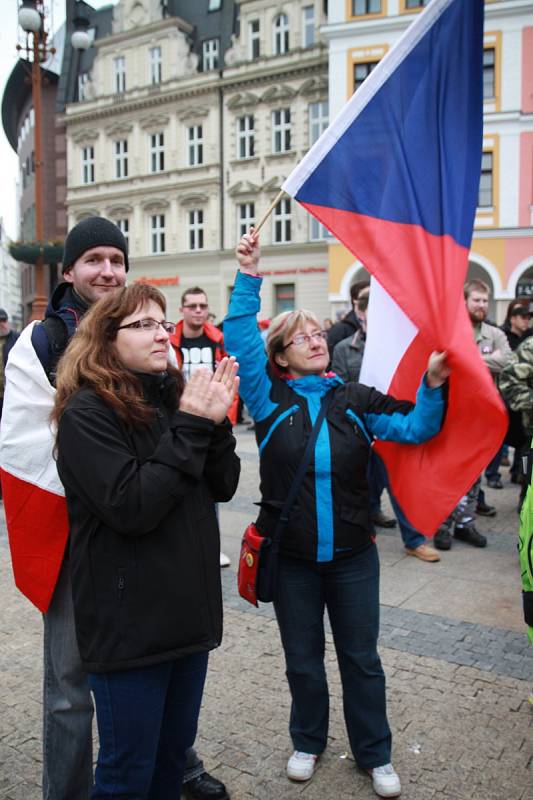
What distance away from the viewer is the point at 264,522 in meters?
2.86

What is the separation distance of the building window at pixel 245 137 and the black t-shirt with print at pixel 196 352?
1066 inches

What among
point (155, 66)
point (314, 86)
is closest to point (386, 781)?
point (314, 86)

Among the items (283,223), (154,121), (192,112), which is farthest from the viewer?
(154,121)

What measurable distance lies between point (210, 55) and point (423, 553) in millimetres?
31802

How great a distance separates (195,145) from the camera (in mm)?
31891

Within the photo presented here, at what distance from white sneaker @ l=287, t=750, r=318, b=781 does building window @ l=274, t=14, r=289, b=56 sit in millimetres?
31402

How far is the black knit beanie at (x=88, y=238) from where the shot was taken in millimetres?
2564

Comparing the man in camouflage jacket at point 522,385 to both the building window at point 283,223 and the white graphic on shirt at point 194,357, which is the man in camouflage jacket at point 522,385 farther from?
the building window at point 283,223

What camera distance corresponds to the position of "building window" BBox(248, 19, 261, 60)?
101 ft

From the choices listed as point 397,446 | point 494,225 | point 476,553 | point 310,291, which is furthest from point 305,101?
point 397,446

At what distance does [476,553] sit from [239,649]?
2.64 metres

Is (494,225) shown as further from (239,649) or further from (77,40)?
(239,649)

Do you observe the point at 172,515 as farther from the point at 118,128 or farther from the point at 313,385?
the point at 118,128

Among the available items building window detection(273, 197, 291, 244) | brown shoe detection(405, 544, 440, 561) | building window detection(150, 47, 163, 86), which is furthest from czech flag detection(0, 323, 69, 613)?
building window detection(150, 47, 163, 86)
